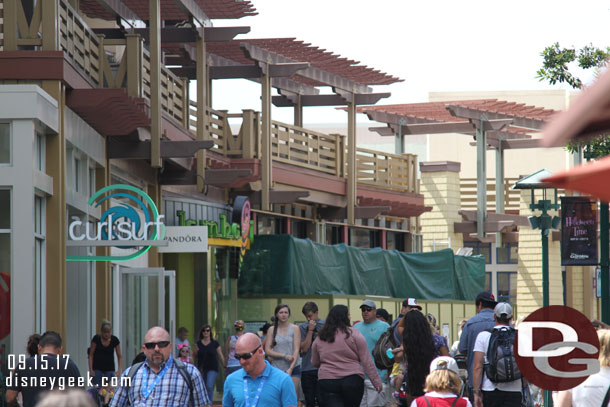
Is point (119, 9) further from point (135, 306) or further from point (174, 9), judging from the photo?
point (135, 306)

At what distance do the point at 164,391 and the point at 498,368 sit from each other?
3.85m

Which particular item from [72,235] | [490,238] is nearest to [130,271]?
[72,235]

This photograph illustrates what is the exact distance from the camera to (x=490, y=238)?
147 feet

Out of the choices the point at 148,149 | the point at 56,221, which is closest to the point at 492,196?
the point at 148,149

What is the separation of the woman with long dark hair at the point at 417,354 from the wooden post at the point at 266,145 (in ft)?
51.3

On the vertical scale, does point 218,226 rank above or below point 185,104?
below

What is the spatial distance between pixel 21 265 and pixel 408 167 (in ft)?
74.9

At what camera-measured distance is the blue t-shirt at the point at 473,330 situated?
12.4m

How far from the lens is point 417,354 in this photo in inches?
463

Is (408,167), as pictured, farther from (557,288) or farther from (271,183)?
(557,288)

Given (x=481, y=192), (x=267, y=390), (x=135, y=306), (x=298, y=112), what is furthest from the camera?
(x=481, y=192)

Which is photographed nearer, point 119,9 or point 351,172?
point 119,9

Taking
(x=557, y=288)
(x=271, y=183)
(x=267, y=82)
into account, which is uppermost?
(x=267, y=82)

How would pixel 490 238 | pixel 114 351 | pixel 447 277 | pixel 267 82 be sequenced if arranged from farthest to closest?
pixel 490 238, pixel 447 277, pixel 267 82, pixel 114 351
